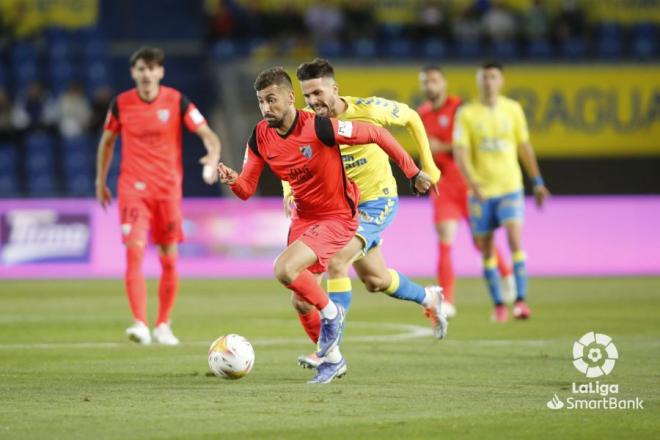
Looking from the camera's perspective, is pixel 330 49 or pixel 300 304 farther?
pixel 330 49

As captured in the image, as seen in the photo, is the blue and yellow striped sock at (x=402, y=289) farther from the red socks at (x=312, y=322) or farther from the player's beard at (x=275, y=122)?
the player's beard at (x=275, y=122)

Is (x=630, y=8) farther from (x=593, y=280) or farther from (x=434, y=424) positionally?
(x=434, y=424)

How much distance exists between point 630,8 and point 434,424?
19896 millimetres

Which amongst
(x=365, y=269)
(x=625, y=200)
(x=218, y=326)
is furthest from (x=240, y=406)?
(x=625, y=200)

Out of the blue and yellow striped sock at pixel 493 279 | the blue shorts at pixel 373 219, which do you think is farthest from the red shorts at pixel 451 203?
the blue shorts at pixel 373 219

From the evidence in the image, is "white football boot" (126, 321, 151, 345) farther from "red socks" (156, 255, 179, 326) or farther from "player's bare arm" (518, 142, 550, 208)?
"player's bare arm" (518, 142, 550, 208)

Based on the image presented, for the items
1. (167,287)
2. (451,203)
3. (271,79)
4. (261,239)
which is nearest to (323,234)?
(271,79)

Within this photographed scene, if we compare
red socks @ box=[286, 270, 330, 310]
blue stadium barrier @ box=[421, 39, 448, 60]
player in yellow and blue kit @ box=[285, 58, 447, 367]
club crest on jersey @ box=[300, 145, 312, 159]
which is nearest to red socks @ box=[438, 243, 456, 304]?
player in yellow and blue kit @ box=[285, 58, 447, 367]

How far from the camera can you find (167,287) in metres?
10.9

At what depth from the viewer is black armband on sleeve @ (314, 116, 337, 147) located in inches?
311

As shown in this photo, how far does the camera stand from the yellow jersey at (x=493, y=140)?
42.1 ft

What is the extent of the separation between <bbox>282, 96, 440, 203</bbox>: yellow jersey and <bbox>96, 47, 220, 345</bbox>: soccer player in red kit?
1.99 meters

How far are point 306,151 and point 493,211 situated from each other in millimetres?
5153

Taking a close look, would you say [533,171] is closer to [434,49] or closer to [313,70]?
[313,70]
